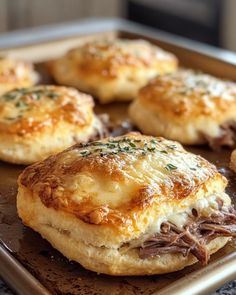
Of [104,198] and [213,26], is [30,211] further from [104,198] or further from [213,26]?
[213,26]

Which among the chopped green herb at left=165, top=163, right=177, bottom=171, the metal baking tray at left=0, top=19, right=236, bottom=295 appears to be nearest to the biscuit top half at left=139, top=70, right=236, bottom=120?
the metal baking tray at left=0, top=19, right=236, bottom=295

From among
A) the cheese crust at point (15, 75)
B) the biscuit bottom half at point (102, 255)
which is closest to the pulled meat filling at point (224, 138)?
the biscuit bottom half at point (102, 255)

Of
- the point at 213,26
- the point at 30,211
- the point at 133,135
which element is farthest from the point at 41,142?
the point at 213,26

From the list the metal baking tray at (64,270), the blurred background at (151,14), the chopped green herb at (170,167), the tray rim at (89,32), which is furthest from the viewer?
the blurred background at (151,14)

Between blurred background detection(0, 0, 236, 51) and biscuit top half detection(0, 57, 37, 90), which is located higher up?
biscuit top half detection(0, 57, 37, 90)

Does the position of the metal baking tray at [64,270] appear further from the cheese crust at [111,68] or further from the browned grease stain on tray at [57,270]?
the cheese crust at [111,68]

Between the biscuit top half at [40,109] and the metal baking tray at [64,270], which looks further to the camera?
the biscuit top half at [40,109]

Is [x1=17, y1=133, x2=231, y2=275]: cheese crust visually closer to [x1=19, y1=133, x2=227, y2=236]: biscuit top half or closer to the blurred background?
[x1=19, y1=133, x2=227, y2=236]: biscuit top half
